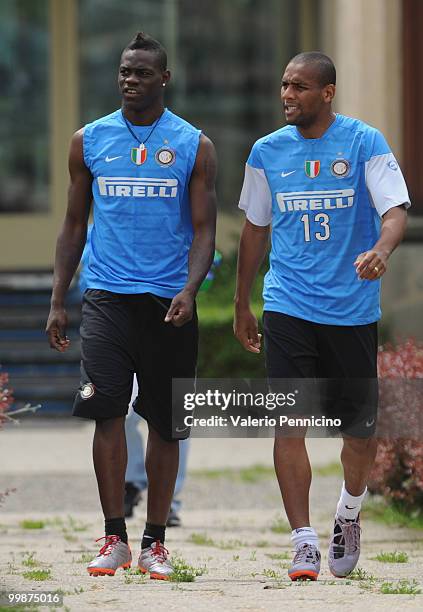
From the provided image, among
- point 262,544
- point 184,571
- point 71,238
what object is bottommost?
point 262,544

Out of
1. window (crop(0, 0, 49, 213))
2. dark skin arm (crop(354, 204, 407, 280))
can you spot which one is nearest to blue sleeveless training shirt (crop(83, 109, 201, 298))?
dark skin arm (crop(354, 204, 407, 280))

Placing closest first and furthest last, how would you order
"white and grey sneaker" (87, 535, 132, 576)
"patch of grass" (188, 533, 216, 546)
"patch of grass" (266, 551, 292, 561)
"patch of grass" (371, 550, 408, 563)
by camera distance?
"white and grey sneaker" (87, 535, 132, 576)
"patch of grass" (371, 550, 408, 563)
"patch of grass" (266, 551, 292, 561)
"patch of grass" (188, 533, 216, 546)

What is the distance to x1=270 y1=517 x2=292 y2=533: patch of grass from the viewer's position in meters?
8.16

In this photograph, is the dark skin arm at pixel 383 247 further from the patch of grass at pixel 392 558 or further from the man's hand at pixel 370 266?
the patch of grass at pixel 392 558

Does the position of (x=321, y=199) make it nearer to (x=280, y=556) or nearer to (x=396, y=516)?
(x=280, y=556)

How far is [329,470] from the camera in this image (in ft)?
33.6

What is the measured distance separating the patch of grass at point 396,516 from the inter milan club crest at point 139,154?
290cm

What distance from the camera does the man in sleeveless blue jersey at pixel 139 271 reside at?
6.00 meters

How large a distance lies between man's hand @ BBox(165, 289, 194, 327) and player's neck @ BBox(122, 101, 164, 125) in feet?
2.44

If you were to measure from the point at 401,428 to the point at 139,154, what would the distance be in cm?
260

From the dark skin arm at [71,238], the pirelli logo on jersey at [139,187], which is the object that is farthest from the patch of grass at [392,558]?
the pirelli logo on jersey at [139,187]

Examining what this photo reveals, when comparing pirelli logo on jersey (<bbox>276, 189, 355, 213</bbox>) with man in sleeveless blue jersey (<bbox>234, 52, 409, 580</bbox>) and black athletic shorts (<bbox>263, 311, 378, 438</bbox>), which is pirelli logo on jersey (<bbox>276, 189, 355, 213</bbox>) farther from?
black athletic shorts (<bbox>263, 311, 378, 438</bbox>)

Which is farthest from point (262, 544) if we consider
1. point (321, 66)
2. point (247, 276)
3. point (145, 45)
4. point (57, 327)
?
point (145, 45)

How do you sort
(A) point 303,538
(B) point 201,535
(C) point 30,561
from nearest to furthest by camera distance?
(A) point 303,538 → (C) point 30,561 → (B) point 201,535
